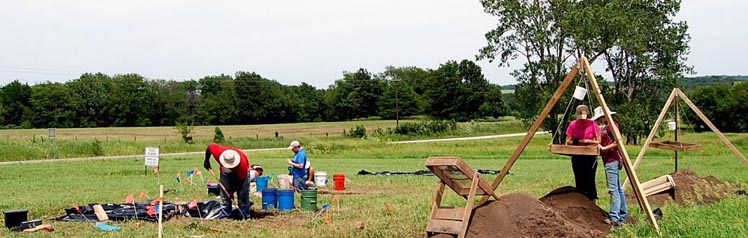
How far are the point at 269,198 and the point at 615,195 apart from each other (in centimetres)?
653

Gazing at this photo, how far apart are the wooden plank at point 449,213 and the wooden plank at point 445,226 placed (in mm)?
59

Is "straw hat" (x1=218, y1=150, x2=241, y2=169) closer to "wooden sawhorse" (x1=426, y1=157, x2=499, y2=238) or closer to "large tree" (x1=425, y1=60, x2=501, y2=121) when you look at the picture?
"wooden sawhorse" (x1=426, y1=157, x2=499, y2=238)

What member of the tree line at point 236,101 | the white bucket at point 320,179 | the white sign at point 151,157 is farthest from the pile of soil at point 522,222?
the tree line at point 236,101

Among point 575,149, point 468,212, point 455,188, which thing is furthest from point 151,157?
point 575,149

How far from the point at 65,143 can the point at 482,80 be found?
6647 centimetres

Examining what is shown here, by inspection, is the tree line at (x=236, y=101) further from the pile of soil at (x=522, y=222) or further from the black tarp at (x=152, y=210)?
the pile of soil at (x=522, y=222)

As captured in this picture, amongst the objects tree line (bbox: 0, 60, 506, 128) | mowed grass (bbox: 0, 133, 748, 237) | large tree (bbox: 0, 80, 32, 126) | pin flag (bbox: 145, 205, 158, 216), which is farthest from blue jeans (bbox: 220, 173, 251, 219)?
large tree (bbox: 0, 80, 32, 126)

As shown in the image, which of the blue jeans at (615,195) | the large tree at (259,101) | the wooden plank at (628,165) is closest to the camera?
the wooden plank at (628,165)

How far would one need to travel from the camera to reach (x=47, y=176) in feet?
85.0

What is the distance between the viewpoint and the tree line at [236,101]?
95312 mm

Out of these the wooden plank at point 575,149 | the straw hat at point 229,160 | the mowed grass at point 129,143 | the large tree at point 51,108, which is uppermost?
the large tree at point 51,108

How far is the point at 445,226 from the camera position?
1025 cm

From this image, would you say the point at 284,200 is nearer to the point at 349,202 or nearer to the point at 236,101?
the point at 349,202

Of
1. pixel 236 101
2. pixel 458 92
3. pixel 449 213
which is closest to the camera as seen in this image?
pixel 449 213
